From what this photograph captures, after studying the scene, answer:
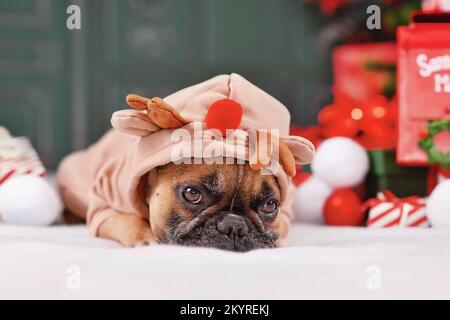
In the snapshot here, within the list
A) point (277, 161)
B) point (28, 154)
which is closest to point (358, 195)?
point (277, 161)

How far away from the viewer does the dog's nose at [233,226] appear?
1.57 meters

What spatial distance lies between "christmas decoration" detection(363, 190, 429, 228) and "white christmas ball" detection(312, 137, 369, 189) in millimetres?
135

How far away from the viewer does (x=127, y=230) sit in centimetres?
178

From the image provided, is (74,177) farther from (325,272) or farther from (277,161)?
(325,272)

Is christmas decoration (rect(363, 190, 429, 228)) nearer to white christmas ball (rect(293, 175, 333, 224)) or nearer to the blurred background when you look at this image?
white christmas ball (rect(293, 175, 333, 224))

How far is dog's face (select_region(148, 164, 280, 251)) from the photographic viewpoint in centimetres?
158

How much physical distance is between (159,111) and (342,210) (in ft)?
3.18

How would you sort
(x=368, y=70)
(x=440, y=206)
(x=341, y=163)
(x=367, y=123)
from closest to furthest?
(x=440, y=206)
(x=341, y=163)
(x=367, y=123)
(x=368, y=70)

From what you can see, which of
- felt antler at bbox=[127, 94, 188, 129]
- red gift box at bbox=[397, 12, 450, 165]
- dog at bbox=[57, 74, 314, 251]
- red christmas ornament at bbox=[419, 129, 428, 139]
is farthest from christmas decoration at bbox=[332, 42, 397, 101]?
felt antler at bbox=[127, 94, 188, 129]

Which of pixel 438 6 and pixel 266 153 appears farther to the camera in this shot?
pixel 438 6

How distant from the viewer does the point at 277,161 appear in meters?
1.65

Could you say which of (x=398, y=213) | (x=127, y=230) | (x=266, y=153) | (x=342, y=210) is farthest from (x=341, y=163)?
(x=127, y=230)

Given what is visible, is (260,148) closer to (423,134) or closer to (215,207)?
(215,207)

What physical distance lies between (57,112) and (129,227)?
6.71ft
